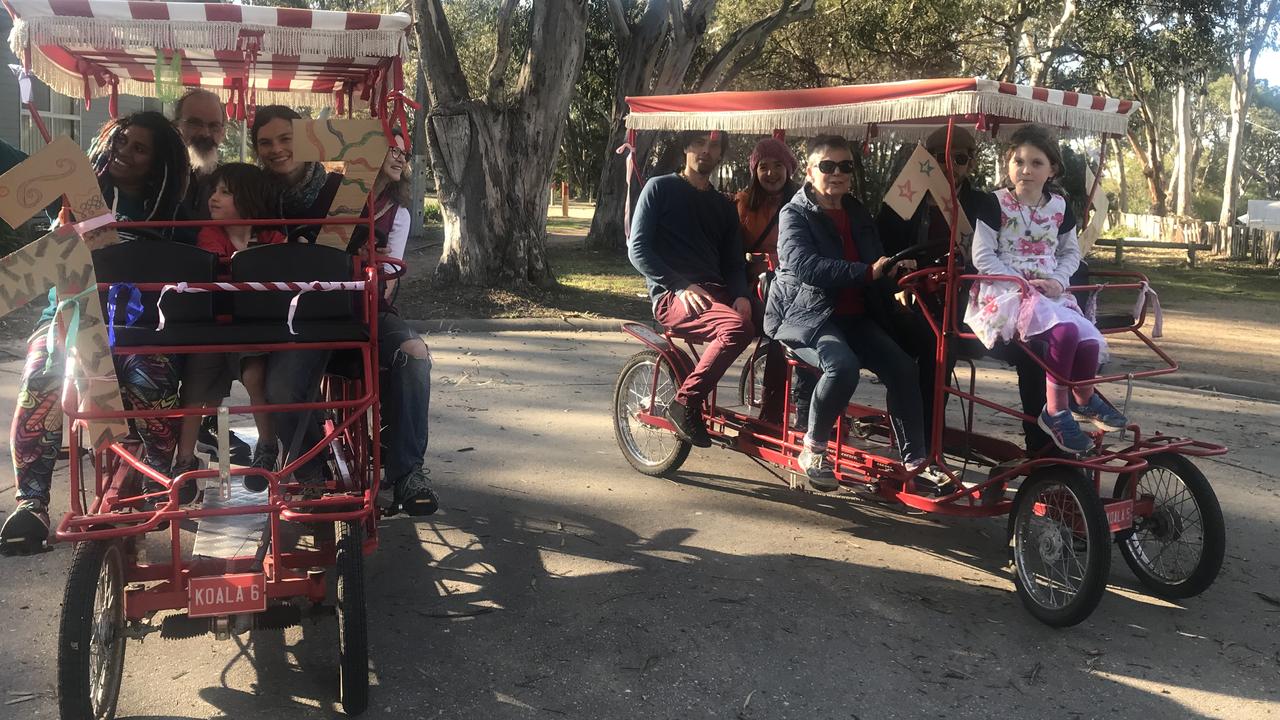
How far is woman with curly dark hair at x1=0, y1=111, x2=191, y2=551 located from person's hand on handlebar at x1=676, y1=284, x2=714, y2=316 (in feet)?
8.42

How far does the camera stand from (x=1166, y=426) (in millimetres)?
7656

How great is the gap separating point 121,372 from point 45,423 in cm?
46

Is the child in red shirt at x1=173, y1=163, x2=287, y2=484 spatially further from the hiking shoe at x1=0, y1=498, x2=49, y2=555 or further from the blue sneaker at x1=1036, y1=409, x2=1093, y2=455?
the blue sneaker at x1=1036, y1=409, x2=1093, y2=455

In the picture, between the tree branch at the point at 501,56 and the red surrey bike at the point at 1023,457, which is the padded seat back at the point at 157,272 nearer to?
the red surrey bike at the point at 1023,457


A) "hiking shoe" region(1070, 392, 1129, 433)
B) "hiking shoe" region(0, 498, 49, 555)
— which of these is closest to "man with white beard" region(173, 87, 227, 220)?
"hiking shoe" region(0, 498, 49, 555)

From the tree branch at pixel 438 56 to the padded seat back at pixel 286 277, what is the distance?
923 cm

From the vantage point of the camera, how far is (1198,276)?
22234 millimetres

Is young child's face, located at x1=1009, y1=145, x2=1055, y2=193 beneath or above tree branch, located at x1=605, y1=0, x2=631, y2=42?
beneath

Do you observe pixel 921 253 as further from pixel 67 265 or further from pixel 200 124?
pixel 67 265

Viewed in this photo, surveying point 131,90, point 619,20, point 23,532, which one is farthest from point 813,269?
point 619,20

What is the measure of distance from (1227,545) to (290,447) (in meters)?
4.41

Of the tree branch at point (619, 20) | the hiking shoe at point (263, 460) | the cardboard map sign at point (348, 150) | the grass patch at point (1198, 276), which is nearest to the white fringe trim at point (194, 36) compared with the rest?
the cardboard map sign at point (348, 150)

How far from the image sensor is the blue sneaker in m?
4.43

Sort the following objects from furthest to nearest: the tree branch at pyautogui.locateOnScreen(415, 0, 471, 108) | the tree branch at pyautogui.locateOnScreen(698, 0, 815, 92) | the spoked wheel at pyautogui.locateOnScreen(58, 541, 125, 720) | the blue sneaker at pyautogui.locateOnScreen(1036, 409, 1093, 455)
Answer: the tree branch at pyautogui.locateOnScreen(698, 0, 815, 92) < the tree branch at pyautogui.locateOnScreen(415, 0, 471, 108) < the blue sneaker at pyautogui.locateOnScreen(1036, 409, 1093, 455) < the spoked wheel at pyautogui.locateOnScreen(58, 541, 125, 720)
